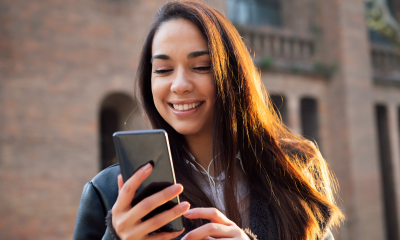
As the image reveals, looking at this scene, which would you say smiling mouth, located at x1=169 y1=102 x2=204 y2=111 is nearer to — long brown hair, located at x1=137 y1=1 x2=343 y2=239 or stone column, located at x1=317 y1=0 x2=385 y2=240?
long brown hair, located at x1=137 y1=1 x2=343 y2=239

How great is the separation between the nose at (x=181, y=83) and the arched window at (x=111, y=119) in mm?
6234

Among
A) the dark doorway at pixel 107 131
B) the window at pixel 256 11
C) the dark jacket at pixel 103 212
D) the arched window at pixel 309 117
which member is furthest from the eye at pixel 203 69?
the arched window at pixel 309 117

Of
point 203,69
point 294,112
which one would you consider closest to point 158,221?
point 203,69

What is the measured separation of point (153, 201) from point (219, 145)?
0.62 metres

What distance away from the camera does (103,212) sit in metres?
1.45

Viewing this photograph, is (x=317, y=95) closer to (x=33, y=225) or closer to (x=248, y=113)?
(x=33, y=225)

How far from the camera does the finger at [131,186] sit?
975 millimetres

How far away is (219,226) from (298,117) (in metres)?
8.69

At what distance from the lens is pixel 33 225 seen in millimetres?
6449

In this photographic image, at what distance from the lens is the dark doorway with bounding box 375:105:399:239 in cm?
1048

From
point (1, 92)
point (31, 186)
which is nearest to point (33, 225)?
point (31, 186)

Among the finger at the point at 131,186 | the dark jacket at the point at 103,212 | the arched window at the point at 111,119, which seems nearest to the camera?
the finger at the point at 131,186

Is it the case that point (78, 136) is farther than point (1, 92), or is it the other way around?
point (78, 136)

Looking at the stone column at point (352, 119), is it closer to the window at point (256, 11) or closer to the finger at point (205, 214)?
the window at point (256, 11)
